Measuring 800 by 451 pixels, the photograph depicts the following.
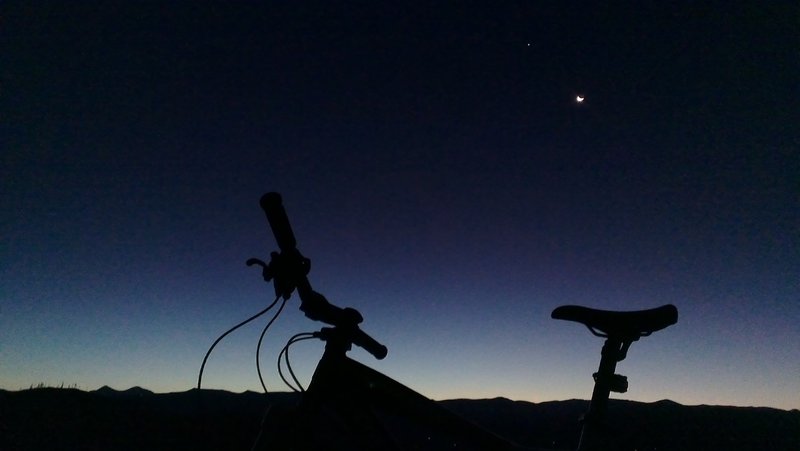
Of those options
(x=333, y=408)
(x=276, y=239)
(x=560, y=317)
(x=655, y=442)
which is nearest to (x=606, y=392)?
(x=560, y=317)

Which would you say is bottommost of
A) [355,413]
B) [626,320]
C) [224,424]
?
[224,424]

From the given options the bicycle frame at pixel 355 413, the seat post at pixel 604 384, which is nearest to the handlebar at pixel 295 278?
the bicycle frame at pixel 355 413

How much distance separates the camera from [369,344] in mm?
2264

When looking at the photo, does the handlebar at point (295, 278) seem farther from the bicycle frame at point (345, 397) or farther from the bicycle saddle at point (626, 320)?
the bicycle saddle at point (626, 320)

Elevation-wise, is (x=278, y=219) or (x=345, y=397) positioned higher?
(x=278, y=219)

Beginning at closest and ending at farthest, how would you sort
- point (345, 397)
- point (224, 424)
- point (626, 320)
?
point (345, 397) < point (626, 320) < point (224, 424)

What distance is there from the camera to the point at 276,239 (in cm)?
180

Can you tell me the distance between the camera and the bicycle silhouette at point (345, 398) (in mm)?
1808

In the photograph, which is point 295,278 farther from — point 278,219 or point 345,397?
point 345,397

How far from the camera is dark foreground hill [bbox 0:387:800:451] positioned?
19.4 m

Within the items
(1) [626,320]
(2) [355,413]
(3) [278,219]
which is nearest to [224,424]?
(2) [355,413]

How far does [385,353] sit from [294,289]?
702mm

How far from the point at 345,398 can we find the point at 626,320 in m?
2.00

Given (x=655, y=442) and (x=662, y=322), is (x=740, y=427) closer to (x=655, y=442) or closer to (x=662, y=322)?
(x=655, y=442)
